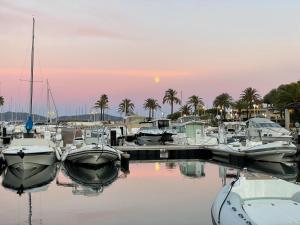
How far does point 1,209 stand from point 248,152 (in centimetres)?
2055

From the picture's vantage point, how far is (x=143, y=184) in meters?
26.3

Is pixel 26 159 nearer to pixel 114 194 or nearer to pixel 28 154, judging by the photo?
pixel 28 154

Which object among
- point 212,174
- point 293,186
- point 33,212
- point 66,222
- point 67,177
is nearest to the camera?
point 293,186

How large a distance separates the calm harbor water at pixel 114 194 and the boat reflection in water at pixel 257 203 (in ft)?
9.71

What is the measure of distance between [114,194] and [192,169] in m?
12.4

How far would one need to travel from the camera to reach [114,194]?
22.4 m

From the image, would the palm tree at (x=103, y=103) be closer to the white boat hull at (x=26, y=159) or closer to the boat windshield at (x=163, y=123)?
the boat windshield at (x=163, y=123)

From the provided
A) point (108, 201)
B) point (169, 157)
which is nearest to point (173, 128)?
point (169, 157)

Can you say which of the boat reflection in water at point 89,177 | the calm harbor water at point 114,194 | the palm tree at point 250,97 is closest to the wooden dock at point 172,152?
the calm harbor water at point 114,194

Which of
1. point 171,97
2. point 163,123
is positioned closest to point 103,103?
point 171,97

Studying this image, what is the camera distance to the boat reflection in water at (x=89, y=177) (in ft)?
78.9

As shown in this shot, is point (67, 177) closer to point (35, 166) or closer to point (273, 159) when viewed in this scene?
point (35, 166)

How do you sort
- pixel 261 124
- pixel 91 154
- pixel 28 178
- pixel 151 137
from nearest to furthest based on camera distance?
pixel 28 178, pixel 91 154, pixel 261 124, pixel 151 137

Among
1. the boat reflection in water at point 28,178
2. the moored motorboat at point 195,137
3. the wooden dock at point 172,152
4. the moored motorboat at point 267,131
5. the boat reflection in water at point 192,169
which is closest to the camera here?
the boat reflection in water at point 28,178
